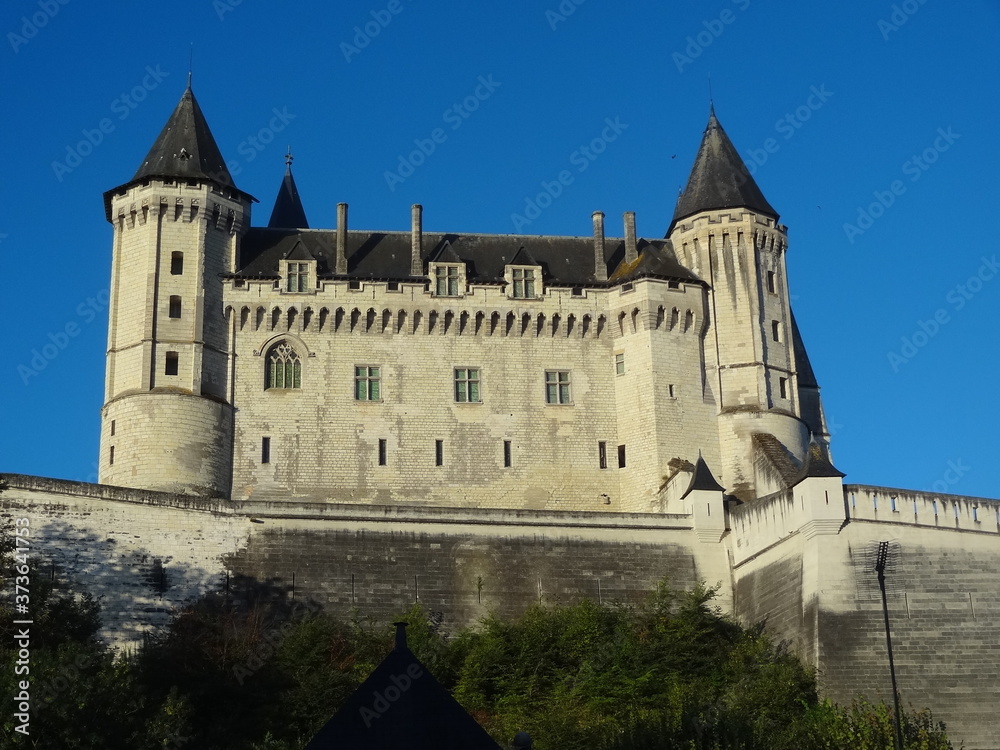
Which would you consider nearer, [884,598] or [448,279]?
[884,598]

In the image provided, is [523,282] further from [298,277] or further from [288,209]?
[288,209]

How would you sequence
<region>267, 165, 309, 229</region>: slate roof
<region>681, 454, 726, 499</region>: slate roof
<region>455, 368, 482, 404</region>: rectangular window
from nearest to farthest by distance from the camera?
<region>681, 454, 726, 499</region>: slate roof → <region>455, 368, 482, 404</region>: rectangular window → <region>267, 165, 309, 229</region>: slate roof

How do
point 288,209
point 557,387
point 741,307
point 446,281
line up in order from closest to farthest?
point 557,387 → point 741,307 → point 446,281 → point 288,209

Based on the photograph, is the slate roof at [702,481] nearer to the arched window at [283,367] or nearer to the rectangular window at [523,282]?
the rectangular window at [523,282]

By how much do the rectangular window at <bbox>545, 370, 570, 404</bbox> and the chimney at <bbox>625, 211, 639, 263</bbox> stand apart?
4.55 m

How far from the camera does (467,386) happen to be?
48.8m

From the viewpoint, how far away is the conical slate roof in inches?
1999

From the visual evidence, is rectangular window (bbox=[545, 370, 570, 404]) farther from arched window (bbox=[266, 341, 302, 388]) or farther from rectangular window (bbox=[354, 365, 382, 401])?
arched window (bbox=[266, 341, 302, 388])

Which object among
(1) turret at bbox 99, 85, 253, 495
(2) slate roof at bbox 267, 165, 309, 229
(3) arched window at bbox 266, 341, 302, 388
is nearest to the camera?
(1) turret at bbox 99, 85, 253, 495

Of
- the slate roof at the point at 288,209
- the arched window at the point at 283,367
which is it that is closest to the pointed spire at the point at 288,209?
the slate roof at the point at 288,209

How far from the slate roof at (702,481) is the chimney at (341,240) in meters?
12.2

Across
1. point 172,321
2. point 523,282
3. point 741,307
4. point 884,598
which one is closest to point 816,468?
point 884,598

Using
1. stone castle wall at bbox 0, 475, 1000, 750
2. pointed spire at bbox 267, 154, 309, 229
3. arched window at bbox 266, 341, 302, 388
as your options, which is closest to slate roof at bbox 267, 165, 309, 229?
pointed spire at bbox 267, 154, 309, 229

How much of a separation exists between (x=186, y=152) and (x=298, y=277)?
16.1 feet
